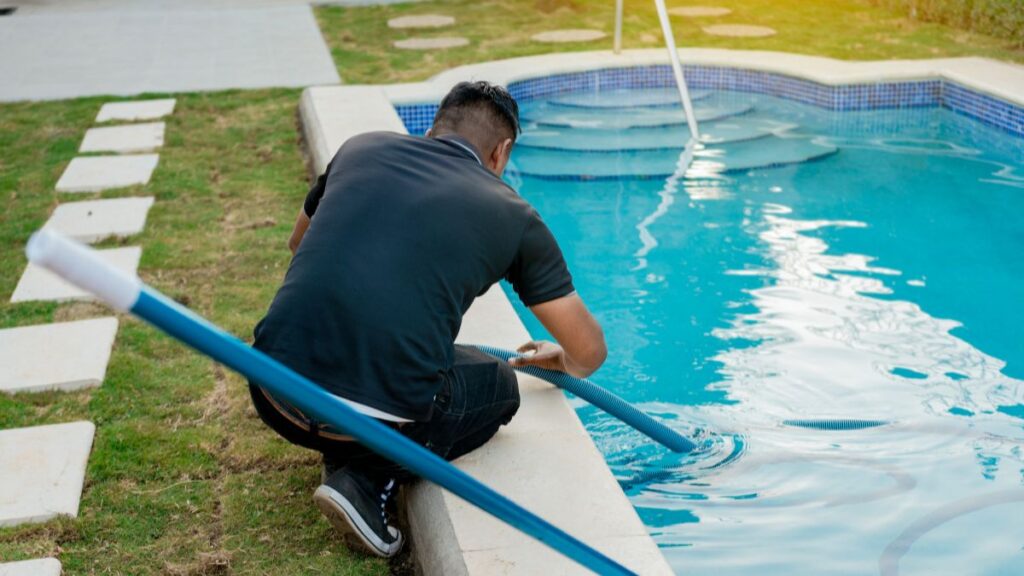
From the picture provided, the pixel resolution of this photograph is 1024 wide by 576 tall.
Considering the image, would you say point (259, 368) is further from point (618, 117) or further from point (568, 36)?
point (568, 36)

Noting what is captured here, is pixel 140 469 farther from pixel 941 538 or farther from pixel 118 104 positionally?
pixel 118 104

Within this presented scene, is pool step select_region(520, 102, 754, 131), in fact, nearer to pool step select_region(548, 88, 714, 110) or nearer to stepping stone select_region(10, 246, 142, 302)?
pool step select_region(548, 88, 714, 110)

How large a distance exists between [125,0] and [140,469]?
10.6 metres

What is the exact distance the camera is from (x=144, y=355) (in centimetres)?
402

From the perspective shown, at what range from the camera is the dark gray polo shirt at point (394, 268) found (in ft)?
8.48

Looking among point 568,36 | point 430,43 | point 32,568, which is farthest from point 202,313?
point 568,36

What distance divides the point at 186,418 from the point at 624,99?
19.2 ft

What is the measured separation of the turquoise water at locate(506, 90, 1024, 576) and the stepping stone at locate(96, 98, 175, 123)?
243 centimetres

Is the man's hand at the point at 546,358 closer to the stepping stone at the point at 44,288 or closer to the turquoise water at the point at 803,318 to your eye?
the turquoise water at the point at 803,318

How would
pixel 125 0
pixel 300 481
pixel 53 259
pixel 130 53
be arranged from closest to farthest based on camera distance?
pixel 53 259 → pixel 300 481 → pixel 130 53 → pixel 125 0

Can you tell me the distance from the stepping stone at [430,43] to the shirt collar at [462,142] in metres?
7.17

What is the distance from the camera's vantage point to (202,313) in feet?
14.5

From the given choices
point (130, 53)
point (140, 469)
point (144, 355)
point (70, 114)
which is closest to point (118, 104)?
point (70, 114)

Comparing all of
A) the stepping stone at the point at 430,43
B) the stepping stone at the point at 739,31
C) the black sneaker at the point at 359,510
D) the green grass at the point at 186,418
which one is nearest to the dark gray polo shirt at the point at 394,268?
the black sneaker at the point at 359,510
